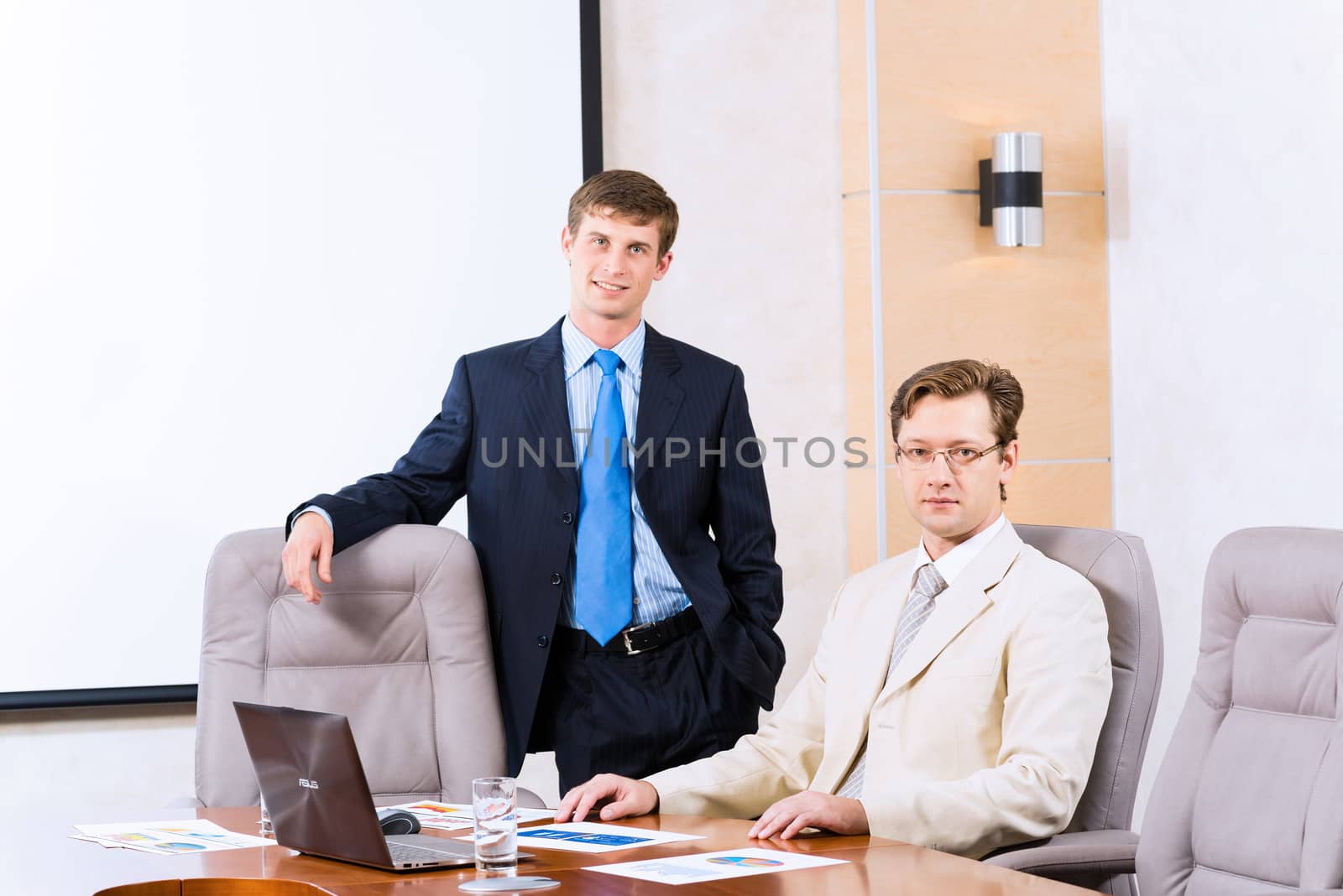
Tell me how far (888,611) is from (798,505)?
5.57ft

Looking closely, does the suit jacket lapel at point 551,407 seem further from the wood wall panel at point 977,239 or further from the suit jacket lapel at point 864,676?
the wood wall panel at point 977,239

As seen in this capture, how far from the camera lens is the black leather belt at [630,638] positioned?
9.29 ft

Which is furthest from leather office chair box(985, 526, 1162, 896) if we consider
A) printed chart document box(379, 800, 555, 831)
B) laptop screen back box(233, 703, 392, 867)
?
laptop screen back box(233, 703, 392, 867)

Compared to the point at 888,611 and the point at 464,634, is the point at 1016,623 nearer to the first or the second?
the point at 888,611

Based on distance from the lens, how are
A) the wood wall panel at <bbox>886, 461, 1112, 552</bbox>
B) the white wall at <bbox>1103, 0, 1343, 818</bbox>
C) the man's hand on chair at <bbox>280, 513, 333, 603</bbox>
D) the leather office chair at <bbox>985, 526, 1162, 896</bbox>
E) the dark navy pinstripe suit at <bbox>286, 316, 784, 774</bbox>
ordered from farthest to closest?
the wood wall panel at <bbox>886, 461, 1112, 552</bbox>
the white wall at <bbox>1103, 0, 1343, 818</bbox>
the dark navy pinstripe suit at <bbox>286, 316, 784, 774</bbox>
the man's hand on chair at <bbox>280, 513, 333, 603</bbox>
the leather office chair at <bbox>985, 526, 1162, 896</bbox>

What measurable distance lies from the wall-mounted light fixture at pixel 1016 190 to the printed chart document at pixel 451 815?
99.3 inches

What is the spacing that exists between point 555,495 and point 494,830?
4.02 ft

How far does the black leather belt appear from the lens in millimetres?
2832

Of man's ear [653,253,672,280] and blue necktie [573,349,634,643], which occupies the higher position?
man's ear [653,253,672,280]

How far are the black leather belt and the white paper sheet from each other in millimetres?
783

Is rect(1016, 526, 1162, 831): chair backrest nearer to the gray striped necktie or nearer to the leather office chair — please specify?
the leather office chair

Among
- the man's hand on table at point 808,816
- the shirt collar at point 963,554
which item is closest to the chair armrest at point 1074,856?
the man's hand on table at point 808,816

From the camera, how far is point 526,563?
2828 mm

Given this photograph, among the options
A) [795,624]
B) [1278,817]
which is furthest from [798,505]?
[1278,817]
